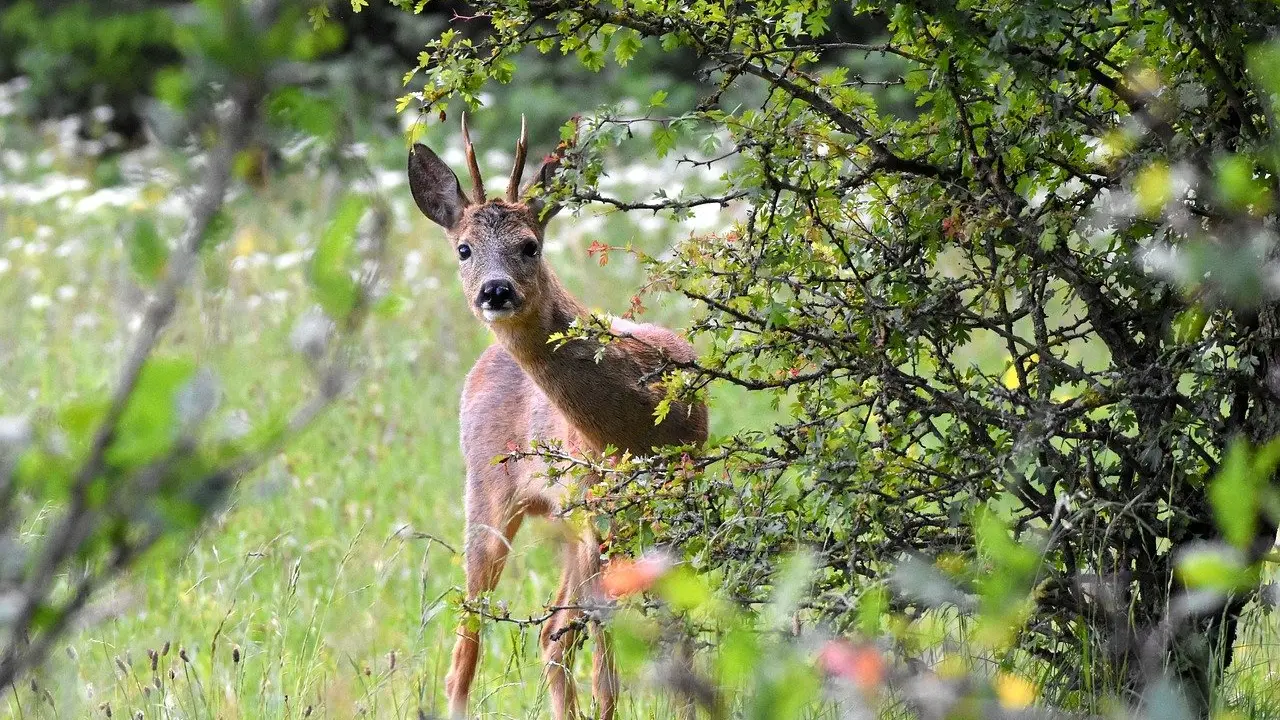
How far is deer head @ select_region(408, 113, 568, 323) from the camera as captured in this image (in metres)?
4.74

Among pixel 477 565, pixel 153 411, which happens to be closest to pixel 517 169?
pixel 477 565

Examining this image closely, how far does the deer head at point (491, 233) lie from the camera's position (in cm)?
474

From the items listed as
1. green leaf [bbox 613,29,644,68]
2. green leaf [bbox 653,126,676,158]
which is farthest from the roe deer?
green leaf [bbox 653,126,676,158]

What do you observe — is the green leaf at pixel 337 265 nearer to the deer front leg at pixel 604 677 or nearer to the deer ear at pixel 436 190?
the deer front leg at pixel 604 677

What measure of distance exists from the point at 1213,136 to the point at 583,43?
129cm

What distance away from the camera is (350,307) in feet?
4.67

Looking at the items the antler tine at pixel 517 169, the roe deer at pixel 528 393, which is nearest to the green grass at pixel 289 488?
the roe deer at pixel 528 393

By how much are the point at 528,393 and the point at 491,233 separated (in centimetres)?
66

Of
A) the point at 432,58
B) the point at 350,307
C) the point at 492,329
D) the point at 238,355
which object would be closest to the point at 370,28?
the point at 238,355

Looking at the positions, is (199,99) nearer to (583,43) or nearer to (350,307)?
(350,307)

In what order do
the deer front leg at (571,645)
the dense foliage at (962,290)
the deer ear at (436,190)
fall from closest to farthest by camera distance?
1. the dense foliage at (962,290)
2. the deer front leg at (571,645)
3. the deer ear at (436,190)

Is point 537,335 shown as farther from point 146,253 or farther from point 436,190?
point 146,253

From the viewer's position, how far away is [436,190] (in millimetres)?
5246

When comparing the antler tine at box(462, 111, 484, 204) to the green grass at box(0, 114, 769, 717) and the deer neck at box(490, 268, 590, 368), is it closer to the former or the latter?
the deer neck at box(490, 268, 590, 368)
